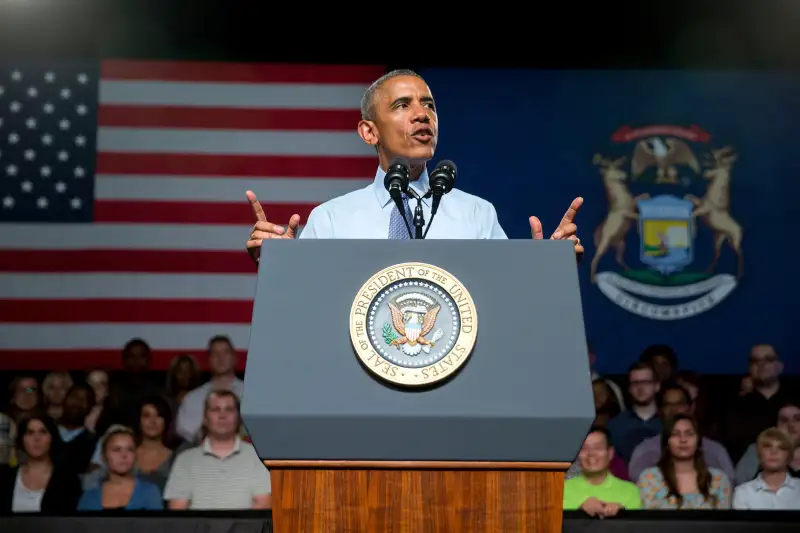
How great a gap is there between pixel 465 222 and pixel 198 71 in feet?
14.5

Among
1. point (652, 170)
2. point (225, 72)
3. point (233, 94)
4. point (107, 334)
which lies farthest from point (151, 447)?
point (652, 170)

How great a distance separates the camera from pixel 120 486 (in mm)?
4367

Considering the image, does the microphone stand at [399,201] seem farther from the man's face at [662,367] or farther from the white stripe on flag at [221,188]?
the white stripe on flag at [221,188]

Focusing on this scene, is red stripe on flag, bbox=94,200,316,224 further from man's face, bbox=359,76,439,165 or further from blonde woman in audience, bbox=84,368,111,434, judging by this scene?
A: man's face, bbox=359,76,439,165

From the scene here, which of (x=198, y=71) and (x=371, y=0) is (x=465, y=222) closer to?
(x=371, y=0)

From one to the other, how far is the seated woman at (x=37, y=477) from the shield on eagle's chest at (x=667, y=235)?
11.6 ft

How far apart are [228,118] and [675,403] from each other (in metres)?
3.22

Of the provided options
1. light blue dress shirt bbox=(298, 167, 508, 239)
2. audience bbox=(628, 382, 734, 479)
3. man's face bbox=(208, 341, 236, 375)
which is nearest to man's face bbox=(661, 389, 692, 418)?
audience bbox=(628, 382, 734, 479)

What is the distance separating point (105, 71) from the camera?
21.3 ft

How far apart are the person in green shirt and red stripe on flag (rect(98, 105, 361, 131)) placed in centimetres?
305

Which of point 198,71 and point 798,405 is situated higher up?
point 198,71

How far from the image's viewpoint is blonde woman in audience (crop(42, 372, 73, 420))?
18.0ft

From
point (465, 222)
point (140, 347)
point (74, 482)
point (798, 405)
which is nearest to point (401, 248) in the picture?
point (465, 222)

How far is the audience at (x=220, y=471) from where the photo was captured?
14.3 feet
